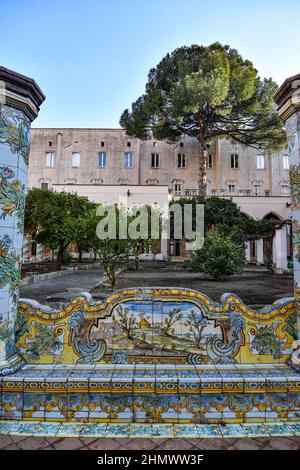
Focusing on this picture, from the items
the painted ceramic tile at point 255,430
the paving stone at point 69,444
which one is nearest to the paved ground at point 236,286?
the painted ceramic tile at point 255,430

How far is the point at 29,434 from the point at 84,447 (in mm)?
471

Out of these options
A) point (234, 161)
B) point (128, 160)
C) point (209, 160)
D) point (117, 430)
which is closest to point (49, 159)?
point (128, 160)

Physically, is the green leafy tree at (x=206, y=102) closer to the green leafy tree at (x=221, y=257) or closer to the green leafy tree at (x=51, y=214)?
the green leafy tree at (x=51, y=214)

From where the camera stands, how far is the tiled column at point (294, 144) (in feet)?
8.41

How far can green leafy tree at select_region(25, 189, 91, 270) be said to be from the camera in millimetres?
14523

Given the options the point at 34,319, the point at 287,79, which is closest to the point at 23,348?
the point at 34,319

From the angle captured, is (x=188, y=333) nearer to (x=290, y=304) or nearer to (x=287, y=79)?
(x=290, y=304)

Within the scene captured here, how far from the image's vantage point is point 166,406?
234cm

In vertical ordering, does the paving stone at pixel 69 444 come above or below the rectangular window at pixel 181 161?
below

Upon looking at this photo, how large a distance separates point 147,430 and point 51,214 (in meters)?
13.5

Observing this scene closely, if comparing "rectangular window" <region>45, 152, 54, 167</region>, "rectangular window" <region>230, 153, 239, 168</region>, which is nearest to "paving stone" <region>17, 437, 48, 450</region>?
"rectangular window" <region>230, 153, 239, 168</region>

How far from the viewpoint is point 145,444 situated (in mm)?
2055

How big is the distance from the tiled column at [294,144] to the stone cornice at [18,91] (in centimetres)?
234

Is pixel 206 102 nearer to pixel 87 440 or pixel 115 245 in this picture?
pixel 115 245
